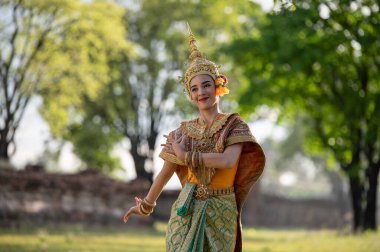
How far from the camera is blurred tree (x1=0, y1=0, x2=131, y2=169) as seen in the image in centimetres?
2539

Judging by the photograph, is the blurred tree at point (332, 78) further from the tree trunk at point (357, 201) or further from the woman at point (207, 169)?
the woman at point (207, 169)

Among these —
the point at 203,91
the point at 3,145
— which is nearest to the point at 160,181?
the point at 203,91

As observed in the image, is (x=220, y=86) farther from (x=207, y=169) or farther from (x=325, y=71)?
(x=325, y=71)

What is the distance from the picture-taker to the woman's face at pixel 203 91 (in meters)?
5.06

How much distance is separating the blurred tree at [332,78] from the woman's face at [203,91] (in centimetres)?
1300

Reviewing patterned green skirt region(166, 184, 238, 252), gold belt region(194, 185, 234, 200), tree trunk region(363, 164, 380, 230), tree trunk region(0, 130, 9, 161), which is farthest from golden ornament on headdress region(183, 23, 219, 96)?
tree trunk region(0, 130, 9, 161)

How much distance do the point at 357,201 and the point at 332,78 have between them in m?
4.22

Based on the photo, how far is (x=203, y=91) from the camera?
505 cm

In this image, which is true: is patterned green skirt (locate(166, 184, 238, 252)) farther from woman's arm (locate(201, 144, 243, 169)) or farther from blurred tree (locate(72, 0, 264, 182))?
blurred tree (locate(72, 0, 264, 182))

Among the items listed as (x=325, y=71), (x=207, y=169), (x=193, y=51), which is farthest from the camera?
(x=325, y=71)

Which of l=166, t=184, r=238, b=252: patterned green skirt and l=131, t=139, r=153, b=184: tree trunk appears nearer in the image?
l=166, t=184, r=238, b=252: patterned green skirt

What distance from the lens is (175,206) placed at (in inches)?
199

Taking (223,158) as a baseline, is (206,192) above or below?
below

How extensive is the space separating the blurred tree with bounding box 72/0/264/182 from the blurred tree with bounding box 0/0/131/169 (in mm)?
5859
